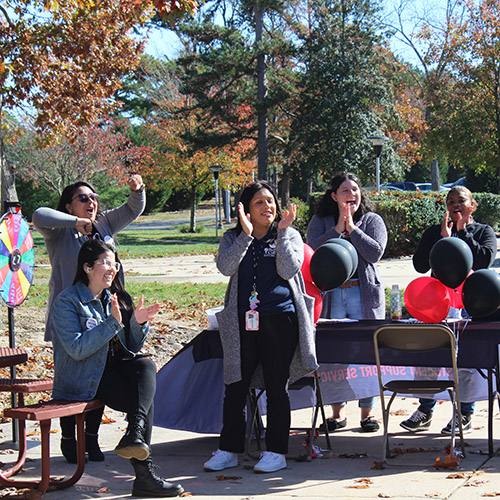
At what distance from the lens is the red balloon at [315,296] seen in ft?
16.8

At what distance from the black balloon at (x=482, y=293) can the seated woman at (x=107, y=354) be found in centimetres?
196

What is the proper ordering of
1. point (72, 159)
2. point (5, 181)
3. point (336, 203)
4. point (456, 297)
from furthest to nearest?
point (72, 159), point (5, 181), point (336, 203), point (456, 297)

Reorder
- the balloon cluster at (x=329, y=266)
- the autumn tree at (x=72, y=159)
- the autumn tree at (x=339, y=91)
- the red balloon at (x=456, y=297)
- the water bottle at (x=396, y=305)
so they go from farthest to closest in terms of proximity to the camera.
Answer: the autumn tree at (x=72, y=159) < the autumn tree at (x=339, y=91) < the water bottle at (x=396, y=305) < the red balloon at (x=456, y=297) < the balloon cluster at (x=329, y=266)

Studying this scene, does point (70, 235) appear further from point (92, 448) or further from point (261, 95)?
point (261, 95)

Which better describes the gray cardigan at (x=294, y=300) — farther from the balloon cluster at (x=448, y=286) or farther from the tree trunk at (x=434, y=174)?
the tree trunk at (x=434, y=174)

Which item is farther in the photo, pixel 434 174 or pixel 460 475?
pixel 434 174

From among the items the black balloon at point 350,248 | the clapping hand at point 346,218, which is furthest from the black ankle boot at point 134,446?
the clapping hand at point 346,218

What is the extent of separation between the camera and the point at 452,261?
483 centimetres

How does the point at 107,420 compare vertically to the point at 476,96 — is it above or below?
below

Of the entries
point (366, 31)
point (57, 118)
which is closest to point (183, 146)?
point (366, 31)

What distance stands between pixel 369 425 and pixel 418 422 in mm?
354

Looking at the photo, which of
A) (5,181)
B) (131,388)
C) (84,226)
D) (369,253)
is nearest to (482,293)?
(369,253)

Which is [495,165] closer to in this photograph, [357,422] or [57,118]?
[57,118]

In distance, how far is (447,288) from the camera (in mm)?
4969
